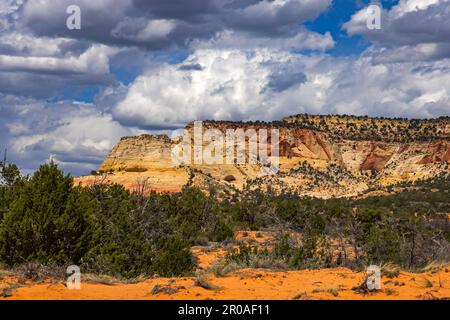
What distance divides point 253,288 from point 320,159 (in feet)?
275

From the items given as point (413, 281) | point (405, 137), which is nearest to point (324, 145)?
point (405, 137)

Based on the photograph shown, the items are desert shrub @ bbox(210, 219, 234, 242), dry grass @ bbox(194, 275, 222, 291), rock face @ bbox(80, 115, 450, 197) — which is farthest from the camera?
rock face @ bbox(80, 115, 450, 197)

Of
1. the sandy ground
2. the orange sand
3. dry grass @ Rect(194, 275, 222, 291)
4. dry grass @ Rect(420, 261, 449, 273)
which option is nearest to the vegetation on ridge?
the sandy ground

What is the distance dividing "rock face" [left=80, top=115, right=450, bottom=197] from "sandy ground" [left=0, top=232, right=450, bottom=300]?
185 ft

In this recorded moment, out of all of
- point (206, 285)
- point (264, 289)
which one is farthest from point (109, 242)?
point (264, 289)

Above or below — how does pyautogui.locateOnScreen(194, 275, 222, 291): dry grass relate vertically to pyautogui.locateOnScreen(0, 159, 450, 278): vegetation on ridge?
below

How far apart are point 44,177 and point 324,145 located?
269 feet

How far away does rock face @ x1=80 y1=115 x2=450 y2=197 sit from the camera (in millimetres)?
78812

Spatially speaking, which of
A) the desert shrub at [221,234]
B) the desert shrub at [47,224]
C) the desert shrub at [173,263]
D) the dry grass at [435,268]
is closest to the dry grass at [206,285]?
the desert shrub at [173,263]

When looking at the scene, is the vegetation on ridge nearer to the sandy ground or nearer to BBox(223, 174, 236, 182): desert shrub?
the sandy ground

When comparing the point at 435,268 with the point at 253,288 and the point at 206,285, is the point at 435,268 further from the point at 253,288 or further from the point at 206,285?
the point at 206,285

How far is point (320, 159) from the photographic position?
9369 centimetres
